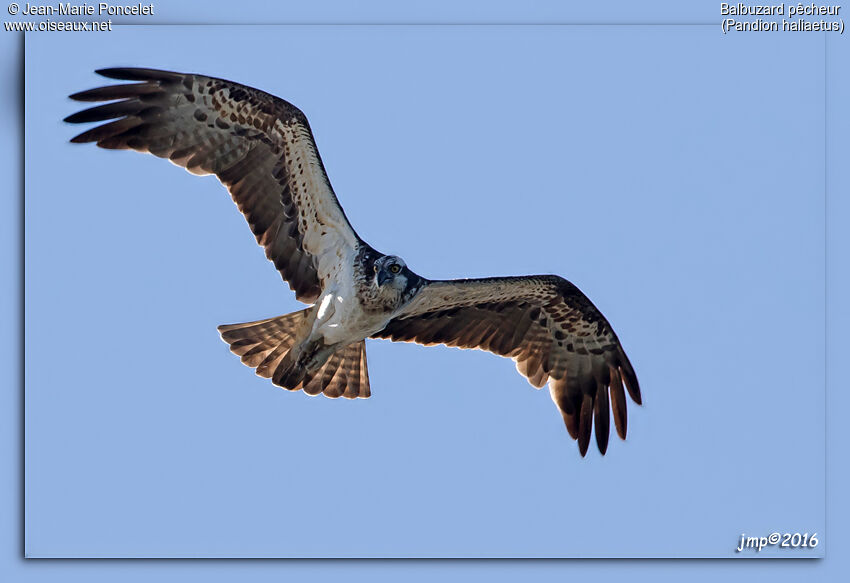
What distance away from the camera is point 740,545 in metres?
10.4

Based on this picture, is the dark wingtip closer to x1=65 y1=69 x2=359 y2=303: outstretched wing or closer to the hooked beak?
x1=65 y1=69 x2=359 y2=303: outstretched wing

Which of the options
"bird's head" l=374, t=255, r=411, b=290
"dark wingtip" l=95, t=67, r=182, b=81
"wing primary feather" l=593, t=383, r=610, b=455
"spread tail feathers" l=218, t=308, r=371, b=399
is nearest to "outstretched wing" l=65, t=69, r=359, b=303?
"dark wingtip" l=95, t=67, r=182, b=81

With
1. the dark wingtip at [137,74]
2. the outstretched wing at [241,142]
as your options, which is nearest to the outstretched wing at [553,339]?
the outstretched wing at [241,142]

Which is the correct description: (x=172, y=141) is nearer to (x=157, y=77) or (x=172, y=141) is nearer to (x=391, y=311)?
(x=157, y=77)

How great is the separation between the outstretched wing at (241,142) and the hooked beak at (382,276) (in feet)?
1.66

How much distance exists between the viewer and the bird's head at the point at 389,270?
36.1 feet

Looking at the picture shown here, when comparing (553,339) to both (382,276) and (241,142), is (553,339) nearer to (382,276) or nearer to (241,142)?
(382,276)

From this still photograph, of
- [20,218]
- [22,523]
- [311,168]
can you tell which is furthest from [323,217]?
[22,523]

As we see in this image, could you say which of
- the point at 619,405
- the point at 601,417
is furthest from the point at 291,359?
the point at 619,405

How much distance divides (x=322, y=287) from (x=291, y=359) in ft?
2.26

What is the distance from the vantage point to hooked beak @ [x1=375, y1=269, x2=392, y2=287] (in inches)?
434

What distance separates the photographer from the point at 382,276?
36.1 feet

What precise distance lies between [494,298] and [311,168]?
2124 millimetres

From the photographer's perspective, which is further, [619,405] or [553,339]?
[553,339]
